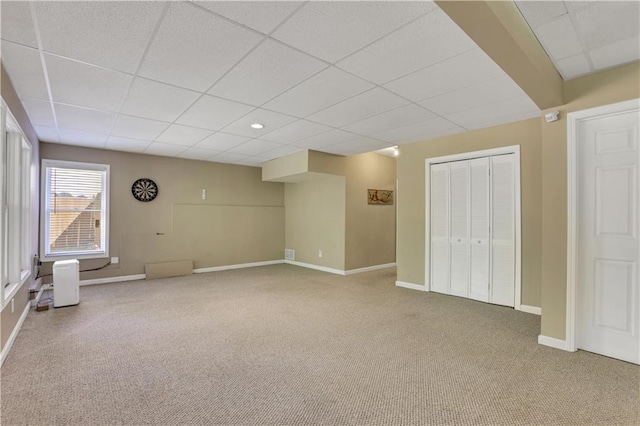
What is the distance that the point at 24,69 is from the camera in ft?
8.23

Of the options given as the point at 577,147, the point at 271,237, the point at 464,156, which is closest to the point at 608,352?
the point at 577,147

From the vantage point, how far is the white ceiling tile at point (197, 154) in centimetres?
563

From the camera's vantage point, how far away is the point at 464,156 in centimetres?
446

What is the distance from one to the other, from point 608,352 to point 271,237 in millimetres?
6303

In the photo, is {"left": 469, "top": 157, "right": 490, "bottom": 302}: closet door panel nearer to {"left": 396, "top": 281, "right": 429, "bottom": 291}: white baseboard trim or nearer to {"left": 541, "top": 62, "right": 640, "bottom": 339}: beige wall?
{"left": 396, "top": 281, "right": 429, "bottom": 291}: white baseboard trim

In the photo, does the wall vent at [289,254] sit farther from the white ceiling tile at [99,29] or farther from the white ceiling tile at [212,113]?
the white ceiling tile at [99,29]

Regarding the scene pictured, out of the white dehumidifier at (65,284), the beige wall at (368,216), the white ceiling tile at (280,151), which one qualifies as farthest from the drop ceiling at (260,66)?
the beige wall at (368,216)

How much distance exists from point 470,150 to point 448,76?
208cm

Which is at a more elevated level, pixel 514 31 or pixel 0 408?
pixel 514 31

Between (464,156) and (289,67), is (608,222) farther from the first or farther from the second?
(289,67)

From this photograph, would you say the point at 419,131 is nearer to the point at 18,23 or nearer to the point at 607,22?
the point at 607,22

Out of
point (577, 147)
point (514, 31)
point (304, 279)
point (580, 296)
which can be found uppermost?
point (514, 31)

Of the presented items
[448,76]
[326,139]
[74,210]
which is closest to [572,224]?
[448,76]

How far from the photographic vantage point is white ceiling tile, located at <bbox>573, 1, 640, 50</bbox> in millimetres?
1859
